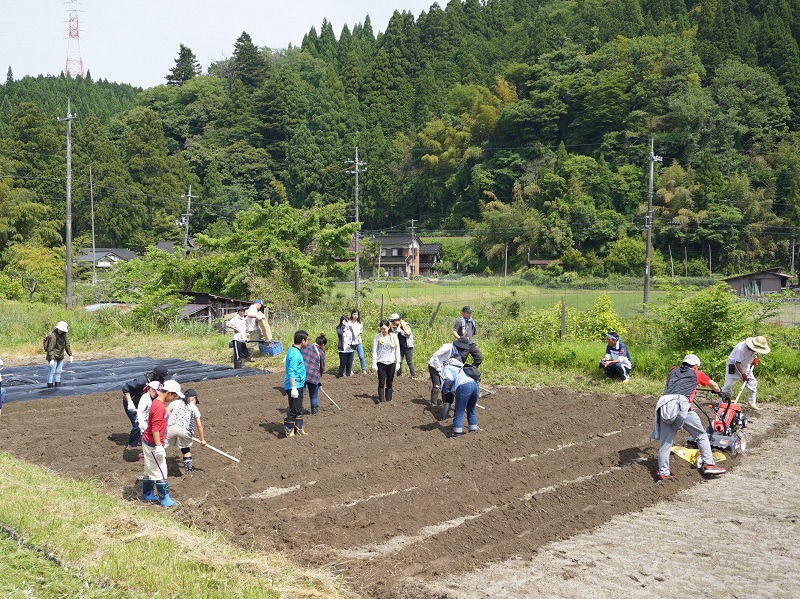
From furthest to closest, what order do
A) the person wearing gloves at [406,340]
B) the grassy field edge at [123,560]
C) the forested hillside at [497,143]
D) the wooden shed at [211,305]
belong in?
the forested hillside at [497,143] → the wooden shed at [211,305] → the person wearing gloves at [406,340] → the grassy field edge at [123,560]

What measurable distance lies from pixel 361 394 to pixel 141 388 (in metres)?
5.04

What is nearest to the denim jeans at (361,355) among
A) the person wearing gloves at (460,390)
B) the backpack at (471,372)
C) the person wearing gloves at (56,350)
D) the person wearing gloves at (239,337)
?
the person wearing gloves at (239,337)

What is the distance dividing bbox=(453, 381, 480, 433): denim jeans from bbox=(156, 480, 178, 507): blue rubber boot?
423 centimetres

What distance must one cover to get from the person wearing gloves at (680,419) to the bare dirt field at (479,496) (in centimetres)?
22

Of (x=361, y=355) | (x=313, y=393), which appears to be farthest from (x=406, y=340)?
(x=313, y=393)

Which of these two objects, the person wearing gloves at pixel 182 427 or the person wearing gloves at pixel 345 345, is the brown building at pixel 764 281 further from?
the person wearing gloves at pixel 182 427

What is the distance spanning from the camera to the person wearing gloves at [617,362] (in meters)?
14.5

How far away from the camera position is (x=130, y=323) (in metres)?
24.1

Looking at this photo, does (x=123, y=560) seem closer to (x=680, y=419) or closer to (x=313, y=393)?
(x=313, y=393)

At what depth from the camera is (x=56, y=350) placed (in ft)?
48.4

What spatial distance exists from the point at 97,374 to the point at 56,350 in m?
2.45

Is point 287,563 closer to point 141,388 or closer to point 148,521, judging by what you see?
point 148,521

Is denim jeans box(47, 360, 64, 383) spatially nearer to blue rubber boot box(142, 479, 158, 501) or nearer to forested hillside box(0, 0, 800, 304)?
blue rubber boot box(142, 479, 158, 501)

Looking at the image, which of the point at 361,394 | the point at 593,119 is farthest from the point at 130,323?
the point at 593,119
